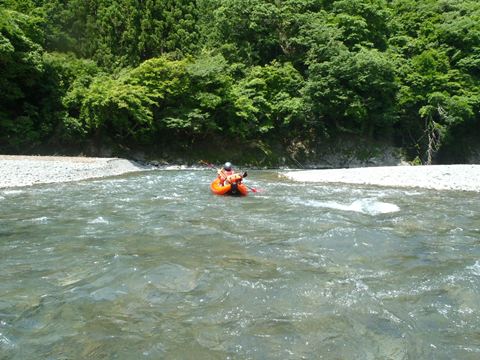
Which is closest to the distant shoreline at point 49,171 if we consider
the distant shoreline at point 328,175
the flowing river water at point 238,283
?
the distant shoreline at point 328,175

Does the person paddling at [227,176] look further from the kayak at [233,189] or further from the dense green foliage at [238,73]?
the dense green foliage at [238,73]

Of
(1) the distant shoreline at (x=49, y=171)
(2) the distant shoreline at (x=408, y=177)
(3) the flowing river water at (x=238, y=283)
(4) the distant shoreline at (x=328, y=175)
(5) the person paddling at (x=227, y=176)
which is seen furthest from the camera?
(2) the distant shoreline at (x=408, y=177)

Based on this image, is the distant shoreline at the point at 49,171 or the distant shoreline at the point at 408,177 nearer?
the distant shoreline at the point at 49,171

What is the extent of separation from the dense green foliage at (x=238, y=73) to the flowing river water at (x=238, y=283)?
17164 mm

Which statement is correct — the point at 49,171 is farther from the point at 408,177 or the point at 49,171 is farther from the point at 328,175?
the point at 408,177

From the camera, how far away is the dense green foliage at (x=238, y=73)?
26.0m

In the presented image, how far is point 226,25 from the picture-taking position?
3378cm

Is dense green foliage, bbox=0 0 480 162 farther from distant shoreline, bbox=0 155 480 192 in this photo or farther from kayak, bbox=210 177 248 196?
kayak, bbox=210 177 248 196

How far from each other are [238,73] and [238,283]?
2856 cm

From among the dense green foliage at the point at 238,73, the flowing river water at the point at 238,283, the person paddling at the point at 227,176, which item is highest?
the dense green foliage at the point at 238,73

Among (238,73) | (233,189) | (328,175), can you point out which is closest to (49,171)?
(233,189)

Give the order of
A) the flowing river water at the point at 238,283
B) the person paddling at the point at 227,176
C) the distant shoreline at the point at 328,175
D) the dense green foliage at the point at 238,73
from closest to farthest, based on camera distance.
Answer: the flowing river water at the point at 238,283 → the person paddling at the point at 227,176 → the distant shoreline at the point at 328,175 → the dense green foliage at the point at 238,73

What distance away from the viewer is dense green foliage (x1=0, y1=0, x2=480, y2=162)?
2595cm

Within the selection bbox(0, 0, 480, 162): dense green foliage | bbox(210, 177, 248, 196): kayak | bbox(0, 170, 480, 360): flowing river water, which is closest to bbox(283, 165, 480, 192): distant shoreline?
bbox(210, 177, 248, 196): kayak
